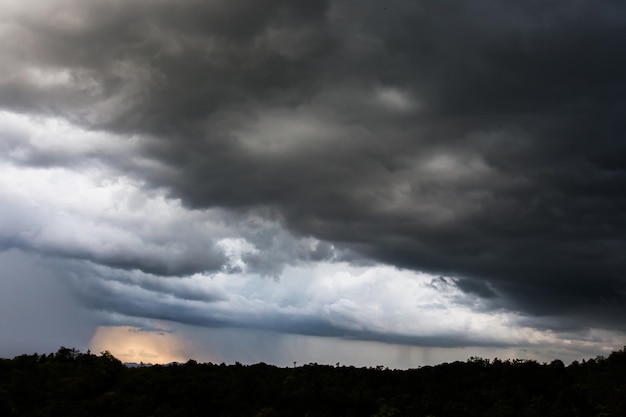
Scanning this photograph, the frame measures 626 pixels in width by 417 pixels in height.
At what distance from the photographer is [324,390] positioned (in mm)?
44594

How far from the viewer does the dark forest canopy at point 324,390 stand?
39344 millimetres

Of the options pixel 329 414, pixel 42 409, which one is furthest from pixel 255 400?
pixel 42 409

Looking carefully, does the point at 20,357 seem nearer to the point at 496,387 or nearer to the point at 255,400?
the point at 255,400

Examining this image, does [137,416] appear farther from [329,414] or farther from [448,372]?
[448,372]

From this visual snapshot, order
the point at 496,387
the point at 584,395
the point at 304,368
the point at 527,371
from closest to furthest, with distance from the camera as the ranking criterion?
the point at 584,395, the point at 496,387, the point at 527,371, the point at 304,368

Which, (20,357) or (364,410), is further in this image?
(20,357)

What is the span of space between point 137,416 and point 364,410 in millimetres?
16506

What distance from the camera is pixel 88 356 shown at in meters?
55.9

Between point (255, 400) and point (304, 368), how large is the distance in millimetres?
9468

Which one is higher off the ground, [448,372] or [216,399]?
[448,372]

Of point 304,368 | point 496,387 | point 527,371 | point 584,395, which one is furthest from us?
point 304,368

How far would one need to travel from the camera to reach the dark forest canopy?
129ft

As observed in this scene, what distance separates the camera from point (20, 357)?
2114 inches

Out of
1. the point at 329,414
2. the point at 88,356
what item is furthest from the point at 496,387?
the point at 88,356
